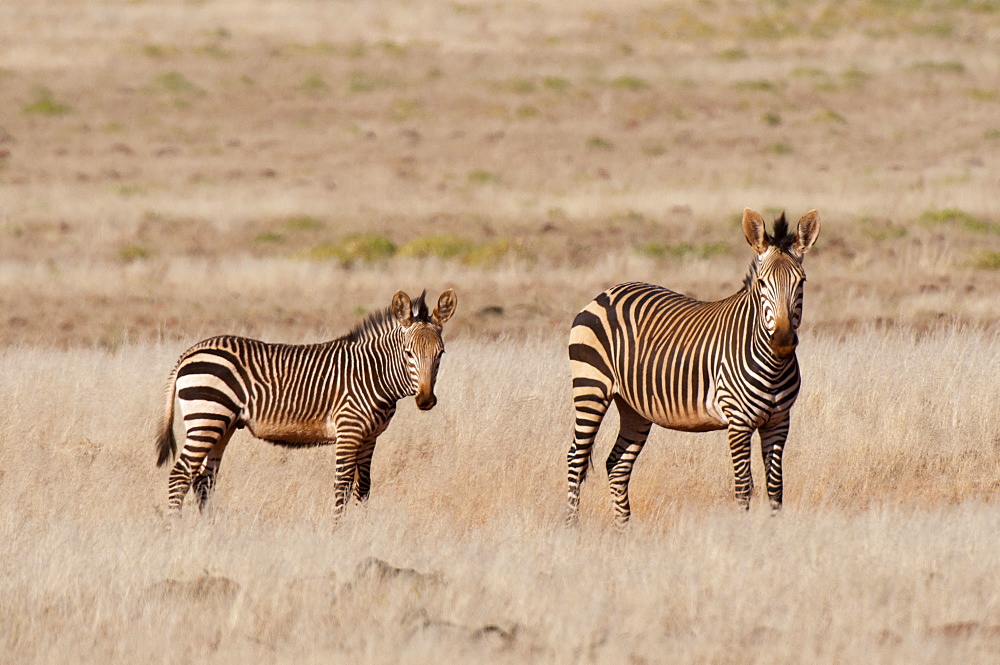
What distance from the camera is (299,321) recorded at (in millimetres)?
17000

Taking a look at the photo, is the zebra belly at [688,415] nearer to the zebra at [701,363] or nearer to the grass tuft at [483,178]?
the zebra at [701,363]

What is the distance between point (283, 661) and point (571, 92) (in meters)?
37.7

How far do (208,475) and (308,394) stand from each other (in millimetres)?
963

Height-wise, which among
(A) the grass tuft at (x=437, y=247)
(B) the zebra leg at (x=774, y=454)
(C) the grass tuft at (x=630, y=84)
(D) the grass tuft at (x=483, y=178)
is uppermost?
(C) the grass tuft at (x=630, y=84)

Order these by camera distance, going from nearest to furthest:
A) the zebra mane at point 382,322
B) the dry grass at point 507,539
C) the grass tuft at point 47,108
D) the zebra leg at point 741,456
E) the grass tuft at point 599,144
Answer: the dry grass at point 507,539, the zebra leg at point 741,456, the zebra mane at point 382,322, the grass tuft at point 599,144, the grass tuft at point 47,108

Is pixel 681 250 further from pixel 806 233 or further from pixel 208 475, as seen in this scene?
pixel 208 475

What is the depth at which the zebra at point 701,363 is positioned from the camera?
7.88 metres

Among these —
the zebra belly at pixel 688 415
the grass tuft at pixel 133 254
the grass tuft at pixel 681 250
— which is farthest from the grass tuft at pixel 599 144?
the zebra belly at pixel 688 415

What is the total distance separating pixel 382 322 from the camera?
8.75 metres

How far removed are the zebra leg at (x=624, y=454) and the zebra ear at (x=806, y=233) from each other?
1764 mm

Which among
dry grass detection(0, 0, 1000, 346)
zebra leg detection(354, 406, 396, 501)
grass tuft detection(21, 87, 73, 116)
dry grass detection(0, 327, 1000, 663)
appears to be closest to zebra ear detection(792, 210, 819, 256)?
dry grass detection(0, 327, 1000, 663)

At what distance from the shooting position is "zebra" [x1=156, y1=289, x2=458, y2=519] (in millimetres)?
8359

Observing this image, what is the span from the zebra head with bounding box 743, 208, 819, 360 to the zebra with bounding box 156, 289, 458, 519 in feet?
6.92

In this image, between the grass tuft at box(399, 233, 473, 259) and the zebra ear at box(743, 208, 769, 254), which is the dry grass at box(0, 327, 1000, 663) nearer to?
the zebra ear at box(743, 208, 769, 254)
